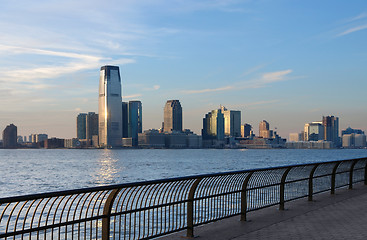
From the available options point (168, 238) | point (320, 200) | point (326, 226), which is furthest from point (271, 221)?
point (320, 200)

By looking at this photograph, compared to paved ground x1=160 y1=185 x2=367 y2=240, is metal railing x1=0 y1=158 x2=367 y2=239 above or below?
above

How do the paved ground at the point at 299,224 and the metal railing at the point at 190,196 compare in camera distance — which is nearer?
the metal railing at the point at 190,196

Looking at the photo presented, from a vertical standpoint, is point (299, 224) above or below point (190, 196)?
below

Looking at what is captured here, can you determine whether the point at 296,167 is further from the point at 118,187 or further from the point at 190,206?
the point at 118,187

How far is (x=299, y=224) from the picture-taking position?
10836 mm

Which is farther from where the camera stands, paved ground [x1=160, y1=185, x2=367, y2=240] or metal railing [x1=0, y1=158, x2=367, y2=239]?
paved ground [x1=160, y1=185, x2=367, y2=240]

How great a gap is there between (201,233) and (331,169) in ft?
28.0

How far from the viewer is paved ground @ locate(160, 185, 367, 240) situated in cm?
959

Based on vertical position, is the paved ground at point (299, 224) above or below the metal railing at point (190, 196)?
below

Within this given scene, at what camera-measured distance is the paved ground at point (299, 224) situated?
9.59 meters

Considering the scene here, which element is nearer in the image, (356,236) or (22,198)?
(22,198)

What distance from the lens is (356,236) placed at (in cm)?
935

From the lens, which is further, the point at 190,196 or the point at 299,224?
the point at 299,224

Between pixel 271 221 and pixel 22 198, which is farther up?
pixel 22 198
